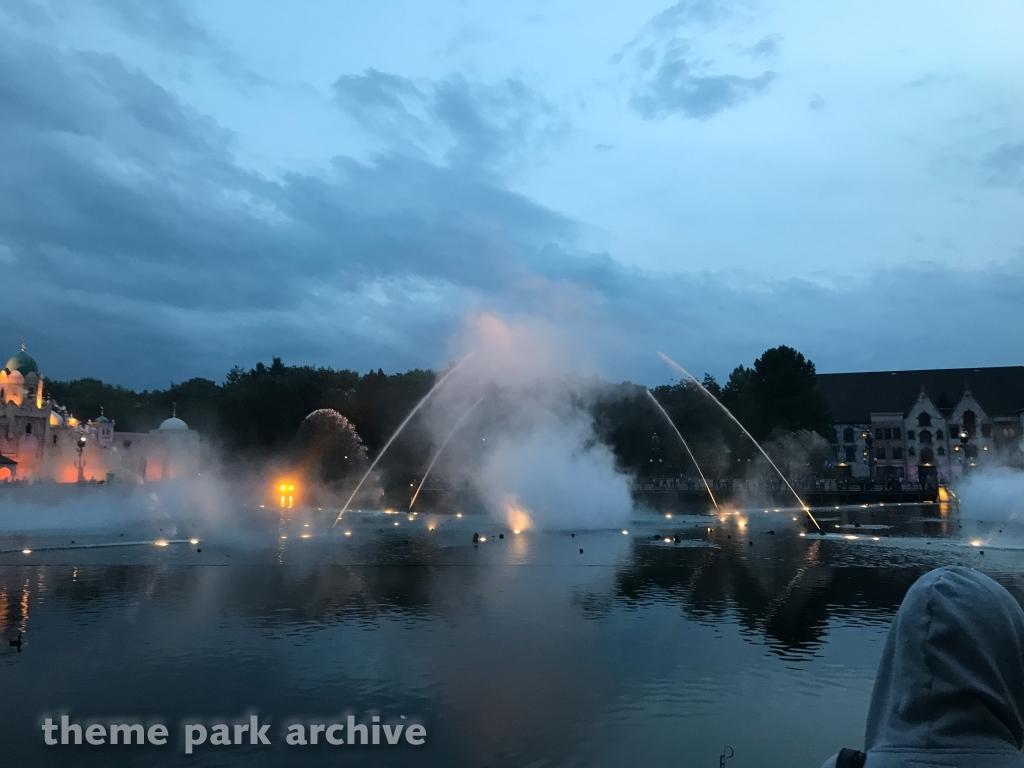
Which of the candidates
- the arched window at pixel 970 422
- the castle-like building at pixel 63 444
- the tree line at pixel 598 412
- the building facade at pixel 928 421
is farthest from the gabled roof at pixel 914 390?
the castle-like building at pixel 63 444

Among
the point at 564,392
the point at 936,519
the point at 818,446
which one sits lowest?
the point at 936,519

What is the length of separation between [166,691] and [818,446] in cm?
11222

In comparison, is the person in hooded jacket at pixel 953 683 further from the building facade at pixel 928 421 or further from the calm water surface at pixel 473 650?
the building facade at pixel 928 421

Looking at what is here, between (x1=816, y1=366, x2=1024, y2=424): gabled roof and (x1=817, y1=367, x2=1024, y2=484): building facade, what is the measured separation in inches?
6.0

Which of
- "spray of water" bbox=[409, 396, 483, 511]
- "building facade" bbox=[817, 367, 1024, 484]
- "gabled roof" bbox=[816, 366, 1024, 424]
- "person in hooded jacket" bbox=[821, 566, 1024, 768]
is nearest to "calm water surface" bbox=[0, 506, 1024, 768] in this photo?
"person in hooded jacket" bbox=[821, 566, 1024, 768]

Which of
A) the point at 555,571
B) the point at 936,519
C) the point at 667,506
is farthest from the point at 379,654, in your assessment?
the point at 667,506

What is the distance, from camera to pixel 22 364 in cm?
11256

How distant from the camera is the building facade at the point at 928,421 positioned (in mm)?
133000

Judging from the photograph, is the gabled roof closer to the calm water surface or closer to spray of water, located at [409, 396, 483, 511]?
spray of water, located at [409, 396, 483, 511]

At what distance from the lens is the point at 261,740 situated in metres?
14.4

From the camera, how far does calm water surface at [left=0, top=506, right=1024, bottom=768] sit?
14.3 meters

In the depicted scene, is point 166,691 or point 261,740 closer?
point 261,740

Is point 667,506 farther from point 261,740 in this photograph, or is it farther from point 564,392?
point 261,740

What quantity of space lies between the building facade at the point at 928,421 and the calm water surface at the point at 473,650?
340ft
